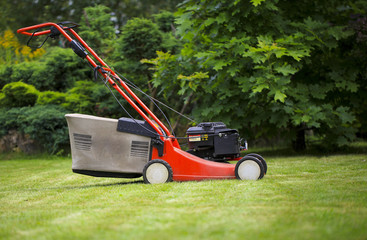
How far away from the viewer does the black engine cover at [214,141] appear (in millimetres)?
5520

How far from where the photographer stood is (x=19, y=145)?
1157 cm

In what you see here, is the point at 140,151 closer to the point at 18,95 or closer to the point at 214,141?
the point at 214,141

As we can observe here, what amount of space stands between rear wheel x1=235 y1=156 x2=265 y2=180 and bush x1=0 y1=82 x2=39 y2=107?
7.88 m

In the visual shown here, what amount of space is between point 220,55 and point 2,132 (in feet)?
19.9

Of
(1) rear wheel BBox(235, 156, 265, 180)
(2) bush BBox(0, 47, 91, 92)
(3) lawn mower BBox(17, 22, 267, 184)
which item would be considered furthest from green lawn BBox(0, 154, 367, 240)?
(2) bush BBox(0, 47, 91, 92)

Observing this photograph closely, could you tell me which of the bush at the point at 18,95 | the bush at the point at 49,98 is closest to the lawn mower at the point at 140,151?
the bush at the point at 49,98

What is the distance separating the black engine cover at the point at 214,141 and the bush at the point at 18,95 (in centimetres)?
719

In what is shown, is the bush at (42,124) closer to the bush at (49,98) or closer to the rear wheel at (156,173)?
the bush at (49,98)

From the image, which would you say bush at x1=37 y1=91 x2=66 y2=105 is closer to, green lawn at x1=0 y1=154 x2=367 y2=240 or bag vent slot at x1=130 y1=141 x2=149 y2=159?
green lawn at x1=0 y1=154 x2=367 y2=240

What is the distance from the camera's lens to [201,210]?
343 cm

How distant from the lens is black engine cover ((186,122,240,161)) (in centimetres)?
552

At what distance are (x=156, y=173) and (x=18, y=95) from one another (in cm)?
748

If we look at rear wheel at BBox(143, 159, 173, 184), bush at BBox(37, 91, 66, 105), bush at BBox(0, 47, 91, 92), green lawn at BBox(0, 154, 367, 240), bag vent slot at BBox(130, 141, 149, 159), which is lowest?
green lawn at BBox(0, 154, 367, 240)

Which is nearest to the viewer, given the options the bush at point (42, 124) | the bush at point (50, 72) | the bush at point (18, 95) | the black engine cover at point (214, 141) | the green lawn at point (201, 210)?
the green lawn at point (201, 210)
